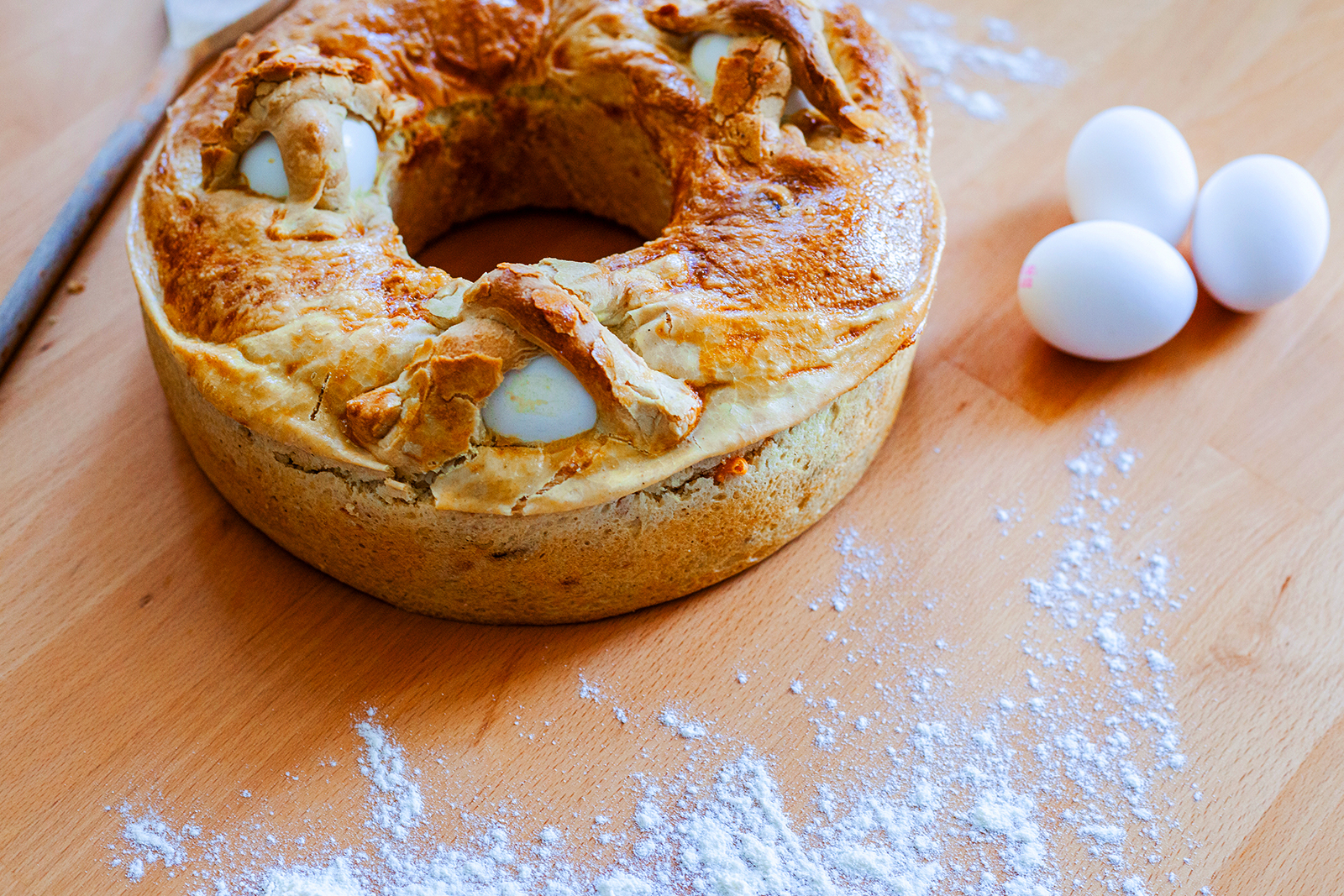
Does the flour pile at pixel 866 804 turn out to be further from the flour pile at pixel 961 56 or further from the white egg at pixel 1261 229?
the flour pile at pixel 961 56

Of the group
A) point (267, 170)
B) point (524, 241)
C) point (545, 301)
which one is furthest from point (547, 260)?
point (524, 241)

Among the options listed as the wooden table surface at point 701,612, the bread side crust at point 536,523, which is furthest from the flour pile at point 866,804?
the bread side crust at point 536,523

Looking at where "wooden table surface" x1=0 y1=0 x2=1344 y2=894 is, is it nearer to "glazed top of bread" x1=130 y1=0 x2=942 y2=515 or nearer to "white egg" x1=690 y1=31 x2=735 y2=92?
"glazed top of bread" x1=130 y1=0 x2=942 y2=515

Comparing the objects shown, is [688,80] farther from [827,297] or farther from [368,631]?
[368,631]

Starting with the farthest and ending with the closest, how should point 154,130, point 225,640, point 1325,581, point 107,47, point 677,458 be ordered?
point 107,47
point 154,130
point 1325,581
point 225,640
point 677,458

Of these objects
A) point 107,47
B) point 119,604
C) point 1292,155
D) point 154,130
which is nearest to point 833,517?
point 119,604

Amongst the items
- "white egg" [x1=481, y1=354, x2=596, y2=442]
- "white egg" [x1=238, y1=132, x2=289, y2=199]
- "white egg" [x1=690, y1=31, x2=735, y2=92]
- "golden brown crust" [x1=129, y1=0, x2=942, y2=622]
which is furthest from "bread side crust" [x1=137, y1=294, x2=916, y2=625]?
"white egg" [x1=690, y1=31, x2=735, y2=92]

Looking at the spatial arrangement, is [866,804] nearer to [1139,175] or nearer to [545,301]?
[545,301]
